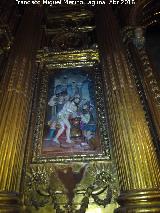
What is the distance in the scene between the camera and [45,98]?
15.2 ft

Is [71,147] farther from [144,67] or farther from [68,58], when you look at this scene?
[68,58]

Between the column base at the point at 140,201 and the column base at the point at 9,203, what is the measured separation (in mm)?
1171

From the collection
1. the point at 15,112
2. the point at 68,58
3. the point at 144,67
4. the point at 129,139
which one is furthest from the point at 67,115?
the point at 144,67

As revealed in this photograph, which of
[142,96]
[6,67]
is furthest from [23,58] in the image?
[142,96]

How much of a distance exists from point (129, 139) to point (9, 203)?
168cm

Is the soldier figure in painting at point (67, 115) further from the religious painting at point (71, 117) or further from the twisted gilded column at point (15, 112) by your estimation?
the twisted gilded column at point (15, 112)

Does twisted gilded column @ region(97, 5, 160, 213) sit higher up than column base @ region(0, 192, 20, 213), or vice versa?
twisted gilded column @ region(97, 5, 160, 213)

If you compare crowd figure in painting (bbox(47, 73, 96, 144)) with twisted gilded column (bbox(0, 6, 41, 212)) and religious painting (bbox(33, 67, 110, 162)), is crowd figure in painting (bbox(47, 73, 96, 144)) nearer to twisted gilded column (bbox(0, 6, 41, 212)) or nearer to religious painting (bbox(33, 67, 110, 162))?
religious painting (bbox(33, 67, 110, 162))

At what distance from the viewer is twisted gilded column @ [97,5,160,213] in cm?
303

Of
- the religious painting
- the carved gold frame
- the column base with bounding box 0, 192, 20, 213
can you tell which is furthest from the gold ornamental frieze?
the column base with bounding box 0, 192, 20, 213

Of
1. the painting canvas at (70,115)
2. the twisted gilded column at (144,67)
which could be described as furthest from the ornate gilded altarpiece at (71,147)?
the twisted gilded column at (144,67)

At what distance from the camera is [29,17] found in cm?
635

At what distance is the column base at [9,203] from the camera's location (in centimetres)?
297

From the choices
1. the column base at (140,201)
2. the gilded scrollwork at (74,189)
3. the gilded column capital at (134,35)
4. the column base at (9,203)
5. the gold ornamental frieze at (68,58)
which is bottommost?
the gilded scrollwork at (74,189)
